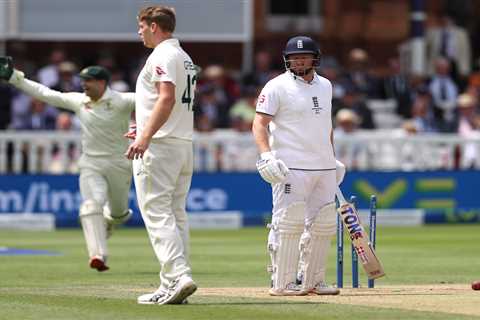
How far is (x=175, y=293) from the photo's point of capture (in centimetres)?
1002

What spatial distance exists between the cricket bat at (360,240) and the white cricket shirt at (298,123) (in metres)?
0.35

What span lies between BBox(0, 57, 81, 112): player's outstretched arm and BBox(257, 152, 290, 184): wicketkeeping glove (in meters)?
3.13

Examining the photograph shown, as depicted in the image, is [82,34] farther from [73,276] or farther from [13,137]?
[73,276]

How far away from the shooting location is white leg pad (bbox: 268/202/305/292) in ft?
35.5

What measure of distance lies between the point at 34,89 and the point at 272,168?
3.69 metres

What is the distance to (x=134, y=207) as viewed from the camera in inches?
839

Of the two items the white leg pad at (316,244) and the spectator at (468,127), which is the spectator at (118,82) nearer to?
the spectator at (468,127)

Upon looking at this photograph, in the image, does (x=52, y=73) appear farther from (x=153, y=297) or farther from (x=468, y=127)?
(x=153, y=297)

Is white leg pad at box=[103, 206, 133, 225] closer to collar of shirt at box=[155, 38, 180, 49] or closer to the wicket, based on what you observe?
the wicket

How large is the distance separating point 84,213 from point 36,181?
A: 24.1 ft

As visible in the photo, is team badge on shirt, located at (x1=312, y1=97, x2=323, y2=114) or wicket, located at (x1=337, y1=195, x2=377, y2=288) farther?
wicket, located at (x1=337, y1=195, x2=377, y2=288)

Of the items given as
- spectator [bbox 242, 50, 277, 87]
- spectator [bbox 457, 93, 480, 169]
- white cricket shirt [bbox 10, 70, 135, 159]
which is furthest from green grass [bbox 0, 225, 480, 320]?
spectator [bbox 242, 50, 277, 87]

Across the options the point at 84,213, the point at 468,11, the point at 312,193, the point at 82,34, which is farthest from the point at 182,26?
the point at 312,193

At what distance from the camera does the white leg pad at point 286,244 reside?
426 inches
